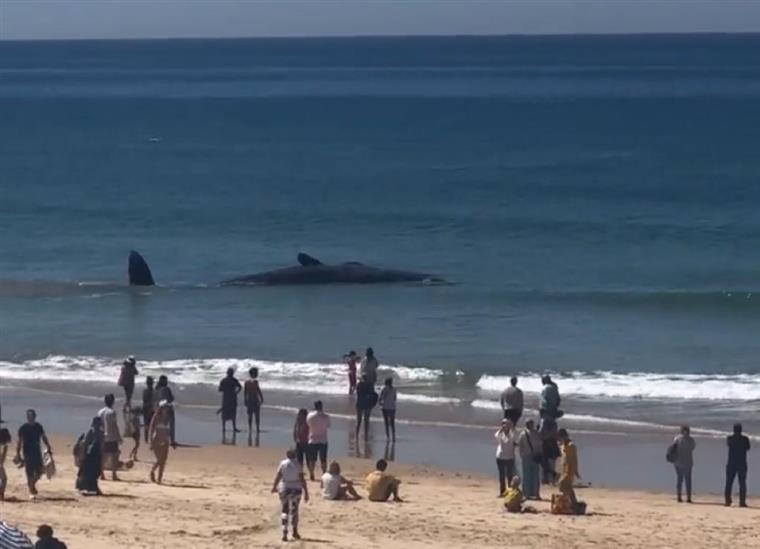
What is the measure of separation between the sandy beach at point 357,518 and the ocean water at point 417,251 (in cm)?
704

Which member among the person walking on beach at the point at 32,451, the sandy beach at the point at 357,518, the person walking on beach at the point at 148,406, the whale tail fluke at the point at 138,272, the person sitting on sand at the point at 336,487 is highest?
the whale tail fluke at the point at 138,272

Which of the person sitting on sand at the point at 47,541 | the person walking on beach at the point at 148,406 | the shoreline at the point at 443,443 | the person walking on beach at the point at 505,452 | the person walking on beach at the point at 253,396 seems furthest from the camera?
the person walking on beach at the point at 253,396

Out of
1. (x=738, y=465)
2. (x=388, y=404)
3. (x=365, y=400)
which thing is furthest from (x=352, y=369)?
(x=738, y=465)

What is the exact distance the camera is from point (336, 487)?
21109 millimetres

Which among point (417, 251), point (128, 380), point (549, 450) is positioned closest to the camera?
point (549, 450)

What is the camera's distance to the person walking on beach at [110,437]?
71.8ft

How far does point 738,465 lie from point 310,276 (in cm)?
2352

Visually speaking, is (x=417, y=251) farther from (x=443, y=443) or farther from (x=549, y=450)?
(x=549, y=450)

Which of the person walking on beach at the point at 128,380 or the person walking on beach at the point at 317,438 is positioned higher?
the person walking on beach at the point at 128,380

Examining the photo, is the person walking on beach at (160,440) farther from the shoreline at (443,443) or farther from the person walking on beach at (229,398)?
the person walking on beach at (229,398)

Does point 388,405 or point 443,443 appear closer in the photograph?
point 388,405

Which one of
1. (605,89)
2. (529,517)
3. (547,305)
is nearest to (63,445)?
(529,517)

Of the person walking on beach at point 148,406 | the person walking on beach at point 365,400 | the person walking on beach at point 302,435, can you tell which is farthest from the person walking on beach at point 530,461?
the person walking on beach at point 148,406

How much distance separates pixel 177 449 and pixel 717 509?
8028 mm
